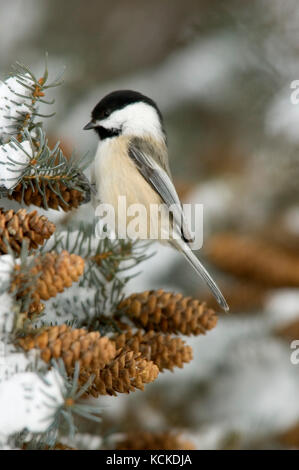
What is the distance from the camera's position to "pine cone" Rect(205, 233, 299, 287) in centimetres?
110

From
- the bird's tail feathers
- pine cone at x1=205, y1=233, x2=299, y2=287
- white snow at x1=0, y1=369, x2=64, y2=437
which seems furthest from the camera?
pine cone at x1=205, y1=233, x2=299, y2=287

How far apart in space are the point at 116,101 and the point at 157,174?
172 millimetres

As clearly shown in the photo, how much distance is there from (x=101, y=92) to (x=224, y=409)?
904mm

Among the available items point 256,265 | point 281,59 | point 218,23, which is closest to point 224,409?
point 256,265

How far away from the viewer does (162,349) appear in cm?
64

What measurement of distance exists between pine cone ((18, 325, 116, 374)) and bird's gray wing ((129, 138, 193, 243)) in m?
0.61

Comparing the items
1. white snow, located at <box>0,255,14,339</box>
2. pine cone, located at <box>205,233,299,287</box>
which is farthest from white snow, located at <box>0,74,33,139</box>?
pine cone, located at <box>205,233,299,287</box>

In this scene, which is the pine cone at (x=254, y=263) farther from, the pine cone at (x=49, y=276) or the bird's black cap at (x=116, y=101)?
the pine cone at (x=49, y=276)

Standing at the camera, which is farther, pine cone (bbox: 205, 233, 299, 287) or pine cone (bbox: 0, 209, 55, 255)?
pine cone (bbox: 205, 233, 299, 287)

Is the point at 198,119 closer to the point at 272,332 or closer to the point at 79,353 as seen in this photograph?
the point at 272,332

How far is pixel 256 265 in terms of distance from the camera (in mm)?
1102

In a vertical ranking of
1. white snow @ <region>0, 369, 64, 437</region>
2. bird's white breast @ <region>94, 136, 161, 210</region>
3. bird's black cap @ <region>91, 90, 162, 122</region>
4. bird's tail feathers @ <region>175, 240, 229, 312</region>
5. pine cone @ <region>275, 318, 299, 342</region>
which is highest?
bird's black cap @ <region>91, 90, 162, 122</region>

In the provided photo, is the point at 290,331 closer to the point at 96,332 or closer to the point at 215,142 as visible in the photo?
the point at 96,332

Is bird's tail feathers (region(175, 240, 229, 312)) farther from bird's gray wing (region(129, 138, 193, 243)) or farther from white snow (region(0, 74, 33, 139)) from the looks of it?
white snow (region(0, 74, 33, 139))
